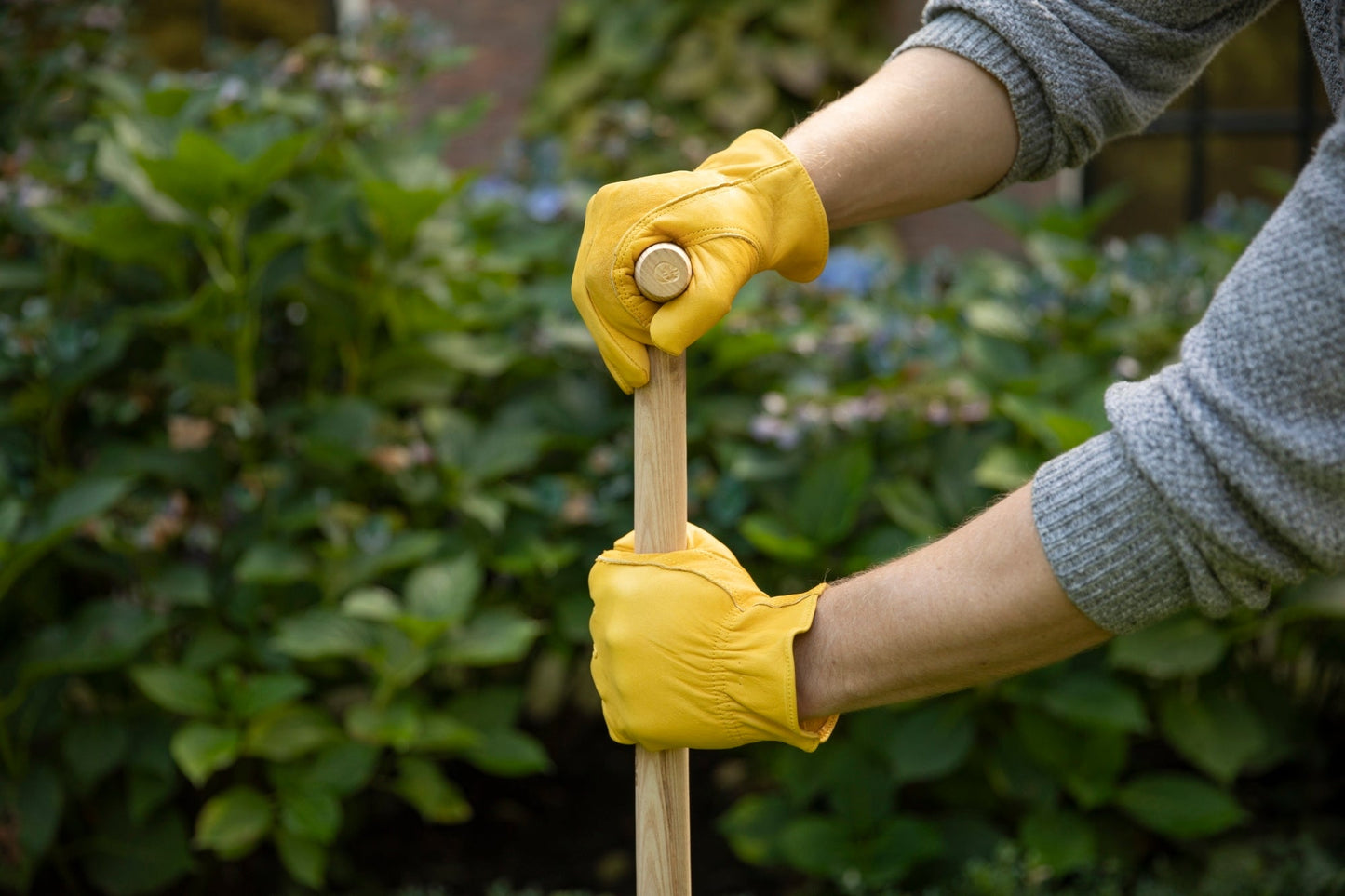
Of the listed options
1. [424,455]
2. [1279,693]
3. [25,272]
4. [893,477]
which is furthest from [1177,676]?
[25,272]

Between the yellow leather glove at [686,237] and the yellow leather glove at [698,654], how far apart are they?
0.24 m

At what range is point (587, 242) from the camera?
1350mm

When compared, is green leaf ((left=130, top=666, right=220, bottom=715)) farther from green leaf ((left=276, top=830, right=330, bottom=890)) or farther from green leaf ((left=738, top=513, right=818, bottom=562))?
green leaf ((left=738, top=513, right=818, bottom=562))

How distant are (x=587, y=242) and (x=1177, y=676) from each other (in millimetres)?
1580

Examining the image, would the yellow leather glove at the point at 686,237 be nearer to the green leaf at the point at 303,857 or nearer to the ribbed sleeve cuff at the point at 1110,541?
the ribbed sleeve cuff at the point at 1110,541

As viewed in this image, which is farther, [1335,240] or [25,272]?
[25,272]

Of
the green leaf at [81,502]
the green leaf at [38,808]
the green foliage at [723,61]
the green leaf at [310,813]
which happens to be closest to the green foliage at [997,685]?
the green leaf at [310,813]

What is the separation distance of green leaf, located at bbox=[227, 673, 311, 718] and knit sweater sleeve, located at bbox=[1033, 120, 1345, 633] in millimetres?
1445

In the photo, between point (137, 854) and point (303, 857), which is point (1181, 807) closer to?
point (303, 857)

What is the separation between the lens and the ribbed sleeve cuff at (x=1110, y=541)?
42.0 inches

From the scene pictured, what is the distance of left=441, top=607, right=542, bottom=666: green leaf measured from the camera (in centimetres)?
A: 216

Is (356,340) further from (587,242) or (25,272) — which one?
(587,242)

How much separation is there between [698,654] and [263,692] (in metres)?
1.13

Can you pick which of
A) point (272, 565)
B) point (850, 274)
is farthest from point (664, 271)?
point (850, 274)
